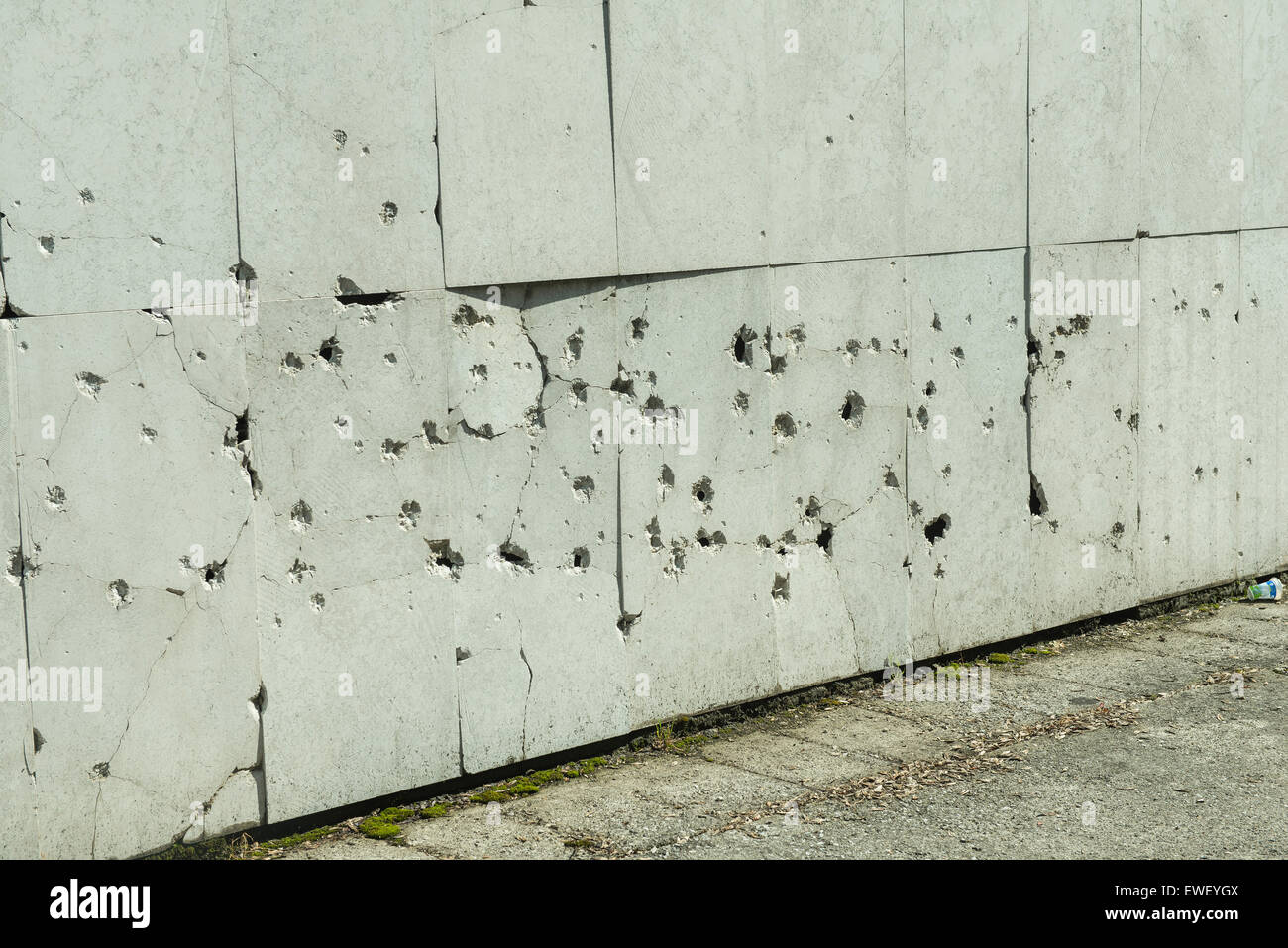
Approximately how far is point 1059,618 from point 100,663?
4.80 metres

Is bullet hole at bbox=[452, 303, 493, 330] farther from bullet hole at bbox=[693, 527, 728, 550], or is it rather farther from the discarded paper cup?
the discarded paper cup

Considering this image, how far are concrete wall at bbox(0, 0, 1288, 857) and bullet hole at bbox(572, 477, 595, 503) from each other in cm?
4

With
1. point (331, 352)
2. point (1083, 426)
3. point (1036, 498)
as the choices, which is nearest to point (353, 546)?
point (331, 352)

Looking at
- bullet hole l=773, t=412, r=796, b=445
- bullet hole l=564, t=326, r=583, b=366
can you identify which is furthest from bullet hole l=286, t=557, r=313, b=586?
bullet hole l=773, t=412, r=796, b=445

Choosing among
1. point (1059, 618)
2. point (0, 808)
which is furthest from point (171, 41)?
point (1059, 618)

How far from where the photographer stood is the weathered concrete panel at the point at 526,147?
4.85 m

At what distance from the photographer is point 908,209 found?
20.4 feet

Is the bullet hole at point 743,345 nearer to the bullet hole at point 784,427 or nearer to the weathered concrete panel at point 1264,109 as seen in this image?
the bullet hole at point 784,427

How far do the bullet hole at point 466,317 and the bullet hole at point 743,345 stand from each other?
1186 millimetres

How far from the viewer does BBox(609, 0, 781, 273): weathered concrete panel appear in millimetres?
5281

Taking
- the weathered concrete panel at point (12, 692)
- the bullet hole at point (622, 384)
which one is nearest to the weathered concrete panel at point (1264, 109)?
the bullet hole at point (622, 384)

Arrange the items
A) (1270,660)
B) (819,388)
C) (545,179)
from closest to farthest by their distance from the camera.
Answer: (545,179) < (819,388) < (1270,660)

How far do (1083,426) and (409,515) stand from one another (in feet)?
12.4
